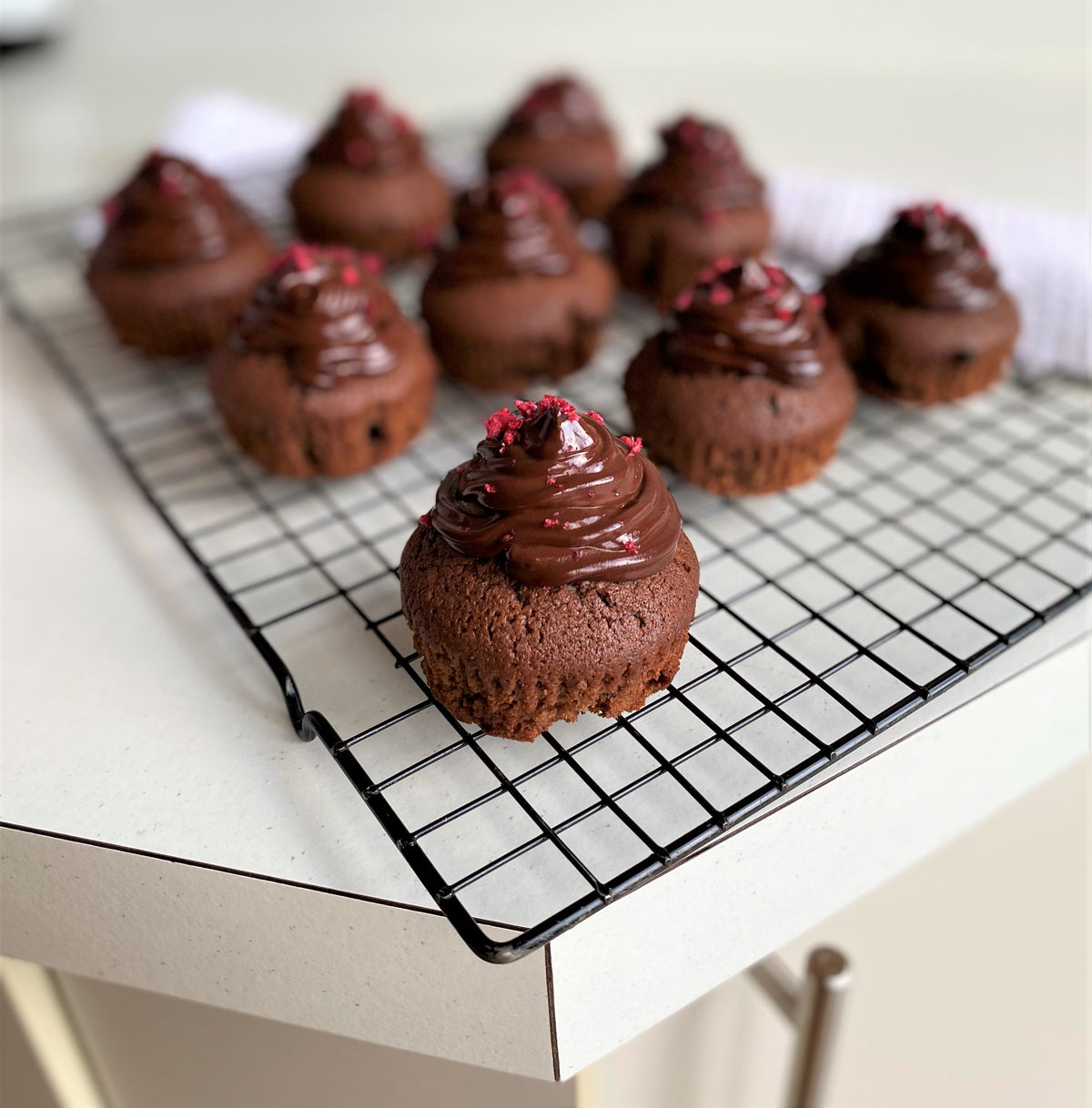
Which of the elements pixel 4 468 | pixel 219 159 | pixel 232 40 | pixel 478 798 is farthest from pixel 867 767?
pixel 232 40

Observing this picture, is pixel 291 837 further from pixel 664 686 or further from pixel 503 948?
pixel 664 686

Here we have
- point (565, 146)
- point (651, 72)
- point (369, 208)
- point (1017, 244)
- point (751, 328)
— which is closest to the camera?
point (751, 328)

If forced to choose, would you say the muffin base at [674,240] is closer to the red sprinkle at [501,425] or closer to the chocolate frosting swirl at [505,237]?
the chocolate frosting swirl at [505,237]

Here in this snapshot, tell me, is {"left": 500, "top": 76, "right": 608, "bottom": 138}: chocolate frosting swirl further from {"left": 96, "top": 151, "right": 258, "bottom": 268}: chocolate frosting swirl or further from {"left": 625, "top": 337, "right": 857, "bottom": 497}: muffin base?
{"left": 625, "top": 337, "right": 857, "bottom": 497}: muffin base

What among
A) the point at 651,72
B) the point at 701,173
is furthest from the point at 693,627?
the point at 651,72

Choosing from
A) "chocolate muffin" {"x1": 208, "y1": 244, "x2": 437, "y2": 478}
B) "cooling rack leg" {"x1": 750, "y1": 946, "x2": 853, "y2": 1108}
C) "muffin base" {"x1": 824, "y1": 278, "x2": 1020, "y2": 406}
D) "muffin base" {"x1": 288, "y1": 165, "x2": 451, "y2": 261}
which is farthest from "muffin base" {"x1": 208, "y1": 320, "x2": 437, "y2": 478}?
"cooling rack leg" {"x1": 750, "y1": 946, "x2": 853, "y2": 1108}

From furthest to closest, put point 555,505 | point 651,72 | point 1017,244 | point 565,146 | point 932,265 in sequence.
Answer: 1. point 651,72
2. point 565,146
3. point 1017,244
4. point 932,265
5. point 555,505

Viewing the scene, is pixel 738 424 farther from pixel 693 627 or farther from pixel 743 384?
pixel 693 627
